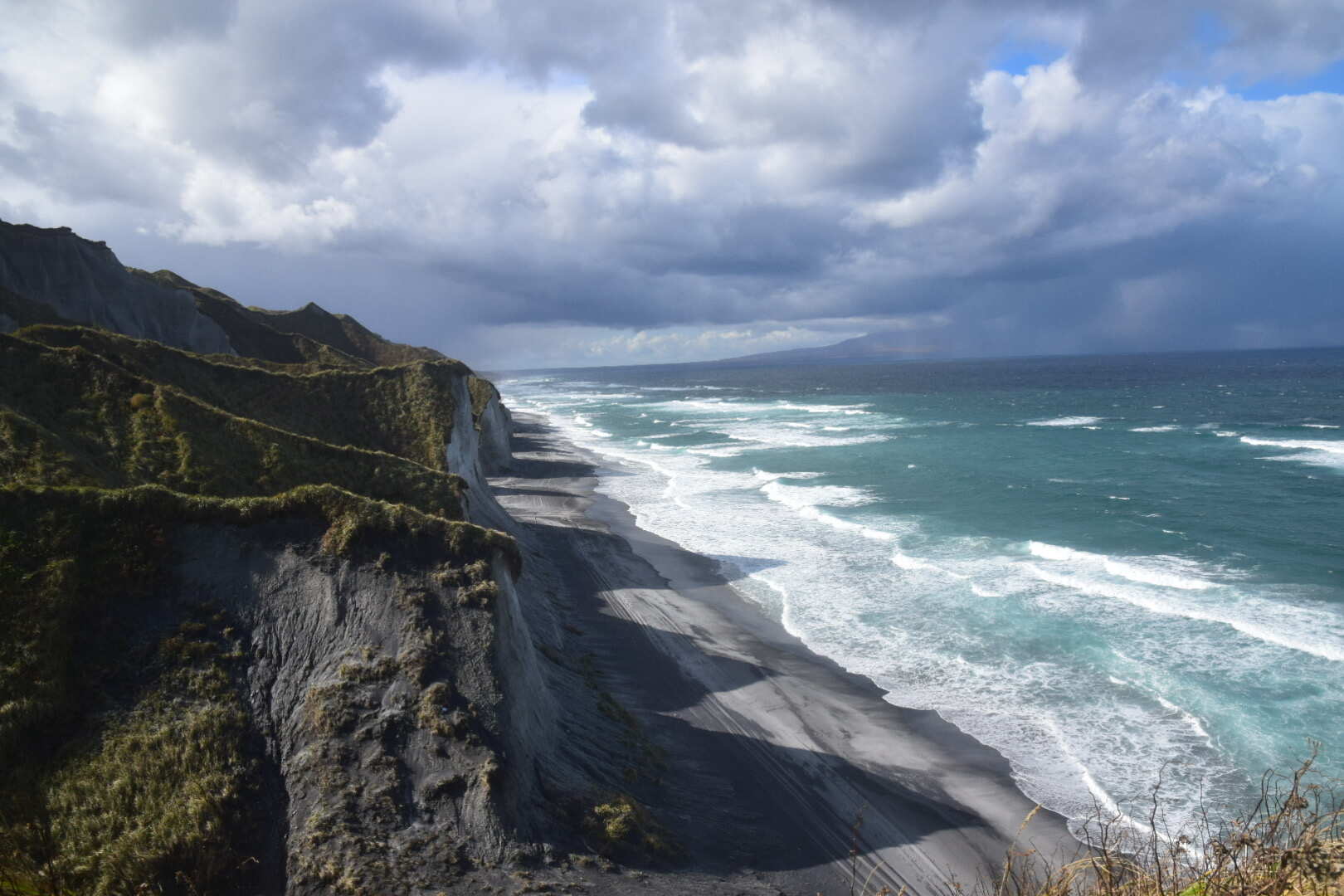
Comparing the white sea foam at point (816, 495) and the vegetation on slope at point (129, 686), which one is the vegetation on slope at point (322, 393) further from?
the white sea foam at point (816, 495)

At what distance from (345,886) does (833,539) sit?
90.4 feet

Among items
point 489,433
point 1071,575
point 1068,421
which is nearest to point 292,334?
point 489,433

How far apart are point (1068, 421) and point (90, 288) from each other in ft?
278

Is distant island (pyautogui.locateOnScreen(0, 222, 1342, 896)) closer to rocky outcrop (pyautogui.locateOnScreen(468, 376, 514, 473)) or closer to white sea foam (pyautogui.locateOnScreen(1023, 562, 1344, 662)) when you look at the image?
white sea foam (pyautogui.locateOnScreen(1023, 562, 1344, 662))

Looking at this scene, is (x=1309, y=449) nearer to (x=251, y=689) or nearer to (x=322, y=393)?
(x=322, y=393)

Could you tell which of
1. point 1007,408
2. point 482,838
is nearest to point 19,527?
point 482,838

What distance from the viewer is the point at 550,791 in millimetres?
13367

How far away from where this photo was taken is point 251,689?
13594mm

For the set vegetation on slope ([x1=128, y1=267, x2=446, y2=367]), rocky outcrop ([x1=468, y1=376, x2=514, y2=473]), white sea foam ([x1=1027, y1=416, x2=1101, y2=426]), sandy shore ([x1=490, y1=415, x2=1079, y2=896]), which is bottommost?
sandy shore ([x1=490, y1=415, x2=1079, y2=896])

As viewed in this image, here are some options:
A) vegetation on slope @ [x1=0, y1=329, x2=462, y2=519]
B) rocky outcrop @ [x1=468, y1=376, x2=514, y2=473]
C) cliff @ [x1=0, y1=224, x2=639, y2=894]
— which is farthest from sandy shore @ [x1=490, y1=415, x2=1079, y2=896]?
rocky outcrop @ [x1=468, y1=376, x2=514, y2=473]

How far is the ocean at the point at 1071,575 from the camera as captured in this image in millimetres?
17828

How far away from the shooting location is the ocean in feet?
58.5

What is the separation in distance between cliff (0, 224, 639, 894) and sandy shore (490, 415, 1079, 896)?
231 centimetres

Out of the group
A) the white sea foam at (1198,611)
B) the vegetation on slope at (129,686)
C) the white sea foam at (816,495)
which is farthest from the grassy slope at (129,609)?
the white sea foam at (816,495)
